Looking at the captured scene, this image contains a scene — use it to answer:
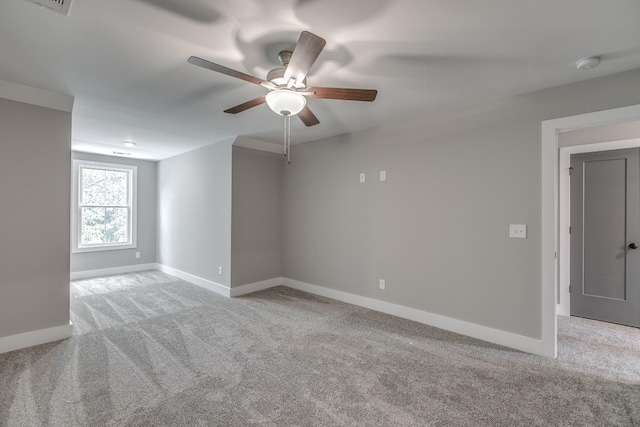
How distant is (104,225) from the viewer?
18.4 feet

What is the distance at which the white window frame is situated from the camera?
204 inches

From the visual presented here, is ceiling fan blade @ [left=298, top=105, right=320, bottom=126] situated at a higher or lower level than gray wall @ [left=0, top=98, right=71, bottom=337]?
higher

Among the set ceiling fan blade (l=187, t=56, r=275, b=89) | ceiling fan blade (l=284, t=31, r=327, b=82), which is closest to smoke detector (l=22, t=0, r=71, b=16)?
ceiling fan blade (l=187, t=56, r=275, b=89)

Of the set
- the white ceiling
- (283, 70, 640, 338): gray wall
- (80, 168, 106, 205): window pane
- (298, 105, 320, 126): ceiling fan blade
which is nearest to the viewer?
the white ceiling

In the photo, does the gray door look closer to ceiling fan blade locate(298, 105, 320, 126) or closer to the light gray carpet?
the light gray carpet

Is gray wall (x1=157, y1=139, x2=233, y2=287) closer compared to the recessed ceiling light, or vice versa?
the recessed ceiling light

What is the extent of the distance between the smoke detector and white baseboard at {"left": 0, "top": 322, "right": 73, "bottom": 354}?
111 inches

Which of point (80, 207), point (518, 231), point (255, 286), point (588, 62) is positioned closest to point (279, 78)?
point (588, 62)

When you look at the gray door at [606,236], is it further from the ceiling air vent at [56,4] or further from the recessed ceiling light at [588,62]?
the ceiling air vent at [56,4]

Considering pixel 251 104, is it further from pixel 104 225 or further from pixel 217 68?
pixel 104 225

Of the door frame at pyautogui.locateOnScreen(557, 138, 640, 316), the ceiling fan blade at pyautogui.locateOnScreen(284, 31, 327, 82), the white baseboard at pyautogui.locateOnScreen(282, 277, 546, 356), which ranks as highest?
the ceiling fan blade at pyautogui.locateOnScreen(284, 31, 327, 82)

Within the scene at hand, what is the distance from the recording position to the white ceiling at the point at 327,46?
62.4 inches

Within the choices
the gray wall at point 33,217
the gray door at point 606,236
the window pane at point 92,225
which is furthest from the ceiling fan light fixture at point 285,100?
the window pane at point 92,225

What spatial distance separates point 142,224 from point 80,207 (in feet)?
3.51
